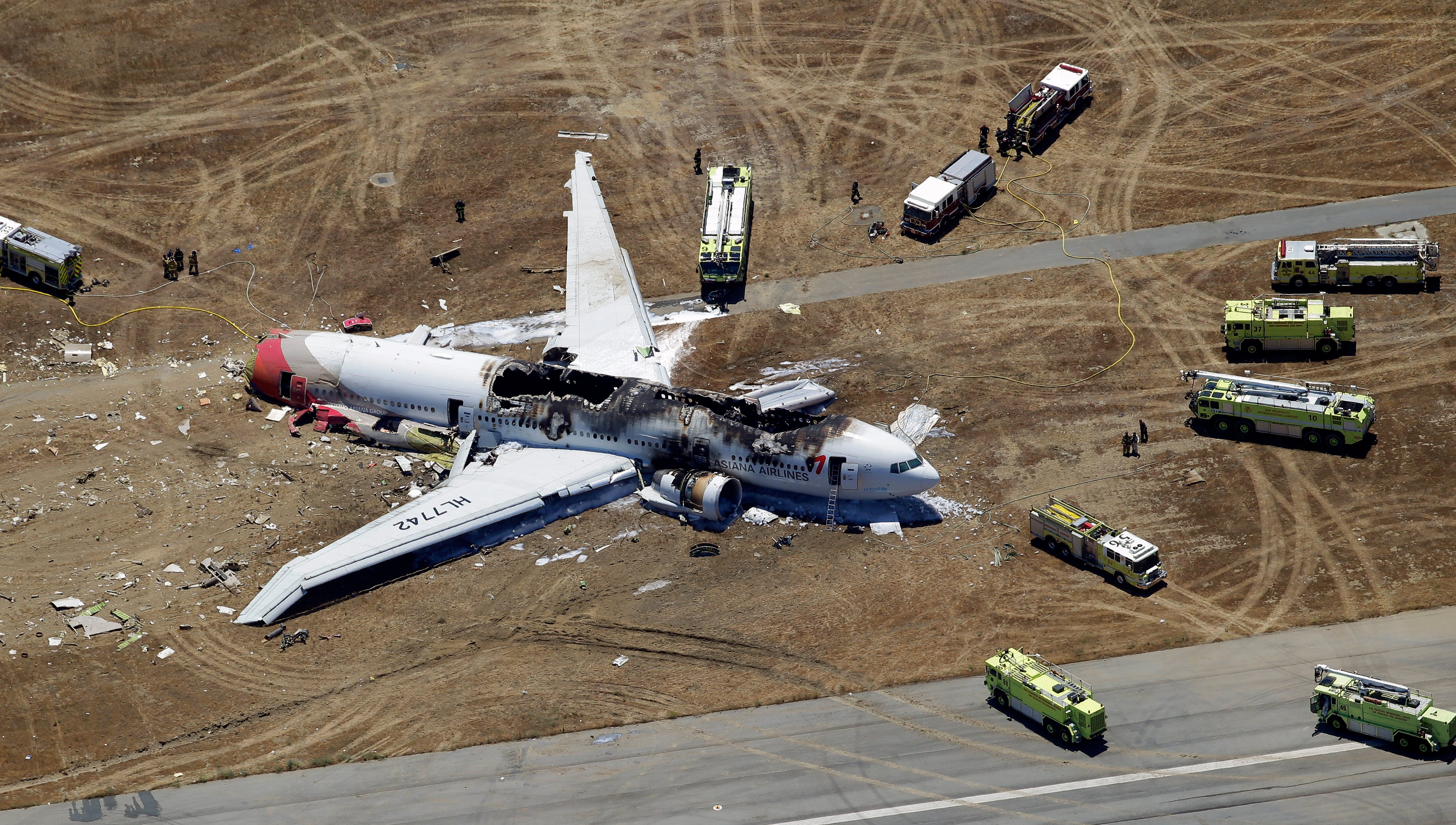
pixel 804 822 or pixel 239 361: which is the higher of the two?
pixel 239 361

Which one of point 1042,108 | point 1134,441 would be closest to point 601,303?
point 1134,441

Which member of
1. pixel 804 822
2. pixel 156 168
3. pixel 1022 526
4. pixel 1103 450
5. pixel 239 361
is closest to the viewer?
pixel 804 822

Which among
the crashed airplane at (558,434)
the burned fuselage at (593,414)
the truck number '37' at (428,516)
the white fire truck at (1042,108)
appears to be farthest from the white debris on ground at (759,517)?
the white fire truck at (1042,108)

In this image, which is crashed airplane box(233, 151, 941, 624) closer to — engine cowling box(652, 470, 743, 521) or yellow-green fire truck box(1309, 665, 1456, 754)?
engine cowling box(652, 470, 743, 521)

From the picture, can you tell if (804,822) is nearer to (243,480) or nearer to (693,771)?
(693,771)

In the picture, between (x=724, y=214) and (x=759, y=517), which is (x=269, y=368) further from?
(x=724, y=214)

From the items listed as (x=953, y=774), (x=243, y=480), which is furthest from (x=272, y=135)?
(x=953, y=774)
